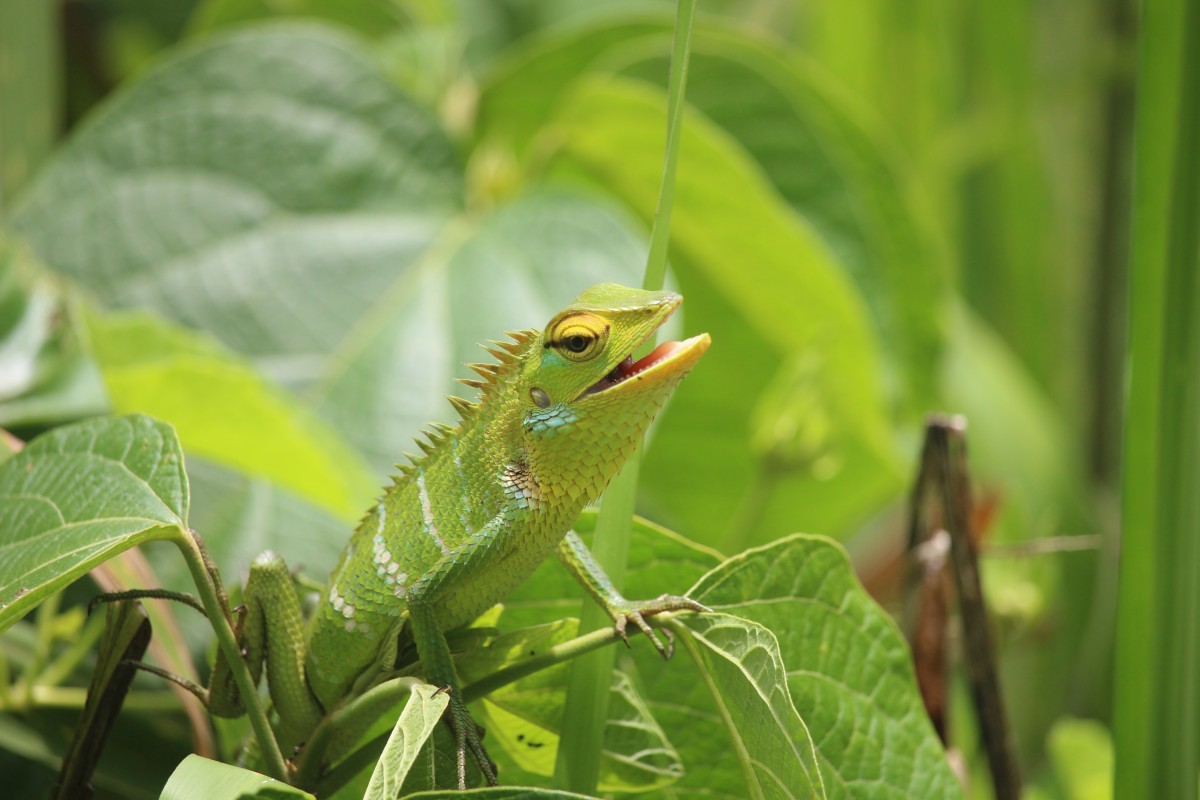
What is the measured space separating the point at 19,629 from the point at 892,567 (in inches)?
43.1

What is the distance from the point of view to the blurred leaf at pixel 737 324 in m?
1.05

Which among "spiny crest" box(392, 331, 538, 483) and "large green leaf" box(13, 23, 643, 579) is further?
"large green leaf" box(13, 23, 643, 579)

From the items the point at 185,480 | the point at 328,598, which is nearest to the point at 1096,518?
the point at 328,598

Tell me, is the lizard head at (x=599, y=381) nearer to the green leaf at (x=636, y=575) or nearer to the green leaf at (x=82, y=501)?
the green leaf at (x=636, y=575)

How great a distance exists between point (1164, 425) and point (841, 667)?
0.65 ft

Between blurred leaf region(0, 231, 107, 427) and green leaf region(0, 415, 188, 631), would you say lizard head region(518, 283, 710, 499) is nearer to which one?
green leaf region(0, 415, 188, 631)

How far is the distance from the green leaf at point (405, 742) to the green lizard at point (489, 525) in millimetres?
103

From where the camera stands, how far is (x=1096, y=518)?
1839 millimetres

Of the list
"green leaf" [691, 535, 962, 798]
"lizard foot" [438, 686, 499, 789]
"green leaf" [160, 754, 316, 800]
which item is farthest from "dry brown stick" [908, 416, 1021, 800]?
"green leaf" [160, 754, 316, 800]

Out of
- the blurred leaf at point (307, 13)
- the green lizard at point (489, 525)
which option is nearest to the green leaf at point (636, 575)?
the green lizard at point (489, 525)

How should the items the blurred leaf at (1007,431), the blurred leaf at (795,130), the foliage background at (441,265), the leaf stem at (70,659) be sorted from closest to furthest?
the leaf stem at (70,659)
the foliage background at (441,265)
the blurred leaf at (795,130)
the blurred leaf at (1007,431)

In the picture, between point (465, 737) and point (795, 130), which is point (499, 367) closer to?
point (465, 737)

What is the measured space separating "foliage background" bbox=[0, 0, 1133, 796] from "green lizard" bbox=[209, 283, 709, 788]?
192 millimetres

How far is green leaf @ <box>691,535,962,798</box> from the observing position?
53cm
